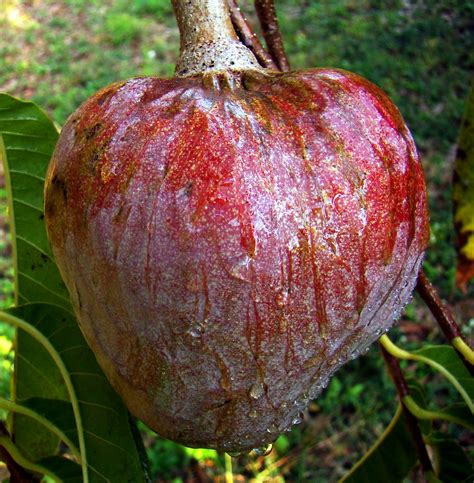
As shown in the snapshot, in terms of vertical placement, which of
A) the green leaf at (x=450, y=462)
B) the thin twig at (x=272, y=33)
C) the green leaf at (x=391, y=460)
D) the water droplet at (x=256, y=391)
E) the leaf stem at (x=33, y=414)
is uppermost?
the thin twig at (x=272, y=33)

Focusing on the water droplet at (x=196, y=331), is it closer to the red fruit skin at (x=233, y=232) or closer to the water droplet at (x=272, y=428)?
the red fruit skin at (x=233, y=232)

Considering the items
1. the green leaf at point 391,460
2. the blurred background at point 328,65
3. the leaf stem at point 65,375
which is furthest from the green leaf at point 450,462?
the blurred background at point 328,65

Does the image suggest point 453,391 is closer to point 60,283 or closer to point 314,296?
point 60,283

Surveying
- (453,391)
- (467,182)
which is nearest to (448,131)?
(453,391)

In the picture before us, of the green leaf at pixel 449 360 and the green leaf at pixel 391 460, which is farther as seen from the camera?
the green leaf at pixel 391 460

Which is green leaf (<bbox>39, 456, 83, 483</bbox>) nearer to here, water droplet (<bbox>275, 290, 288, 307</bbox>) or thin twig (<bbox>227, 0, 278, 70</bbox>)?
water droplet (<bbox>275, 290, 288, 307</bbox>)

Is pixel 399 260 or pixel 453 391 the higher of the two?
pixel 399 260

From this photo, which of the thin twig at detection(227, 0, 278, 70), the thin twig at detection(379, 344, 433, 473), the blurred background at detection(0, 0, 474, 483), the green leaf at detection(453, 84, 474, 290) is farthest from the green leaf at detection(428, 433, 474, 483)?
the blurred background at detection(0, 0, 474, 483)
